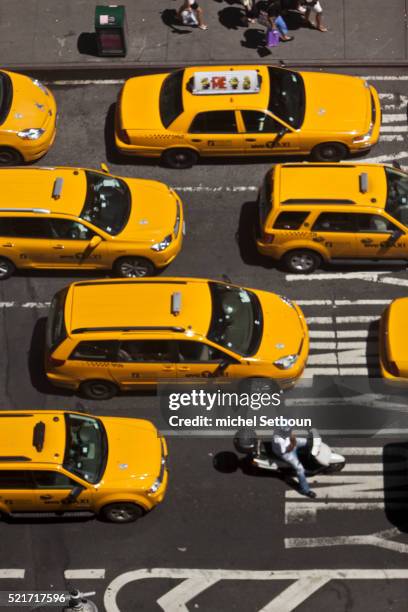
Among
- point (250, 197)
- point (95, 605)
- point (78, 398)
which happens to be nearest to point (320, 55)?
point (250, 197)

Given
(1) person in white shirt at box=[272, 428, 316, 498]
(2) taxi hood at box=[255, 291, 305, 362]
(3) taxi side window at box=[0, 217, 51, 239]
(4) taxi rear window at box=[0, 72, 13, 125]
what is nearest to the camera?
(1) person in white shirt at box=[272, 428, 316, 498]

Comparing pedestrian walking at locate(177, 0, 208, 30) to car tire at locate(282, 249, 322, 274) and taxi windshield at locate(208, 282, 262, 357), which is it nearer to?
car tire at locate(282, 249, 322, 274)

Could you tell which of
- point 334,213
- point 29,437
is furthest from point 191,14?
point 29,437

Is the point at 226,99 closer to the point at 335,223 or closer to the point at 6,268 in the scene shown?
the point at 335,223

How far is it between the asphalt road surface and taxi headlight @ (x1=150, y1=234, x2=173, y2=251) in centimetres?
97

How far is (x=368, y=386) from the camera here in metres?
17.3

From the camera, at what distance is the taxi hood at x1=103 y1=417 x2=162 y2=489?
15156 mm

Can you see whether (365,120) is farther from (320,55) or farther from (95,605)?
(95,605)

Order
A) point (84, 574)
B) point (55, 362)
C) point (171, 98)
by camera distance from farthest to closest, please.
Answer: point (171, 98)
point (55, 362)
point (84, 574)

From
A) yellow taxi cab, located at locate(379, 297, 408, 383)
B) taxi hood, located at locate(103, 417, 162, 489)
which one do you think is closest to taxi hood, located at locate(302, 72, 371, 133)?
yellow taxi cab, located at locate(379, 297, 408, 383)

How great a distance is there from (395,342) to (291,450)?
10.1 feet

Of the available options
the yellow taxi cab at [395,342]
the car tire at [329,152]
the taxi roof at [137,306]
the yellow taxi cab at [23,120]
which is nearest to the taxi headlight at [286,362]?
the taxi roof at [137,306]

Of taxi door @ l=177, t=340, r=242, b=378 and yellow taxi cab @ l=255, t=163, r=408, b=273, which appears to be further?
yellow taxi cab @ l=255, t=163, r=408, b=273

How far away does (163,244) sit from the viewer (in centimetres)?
1827
